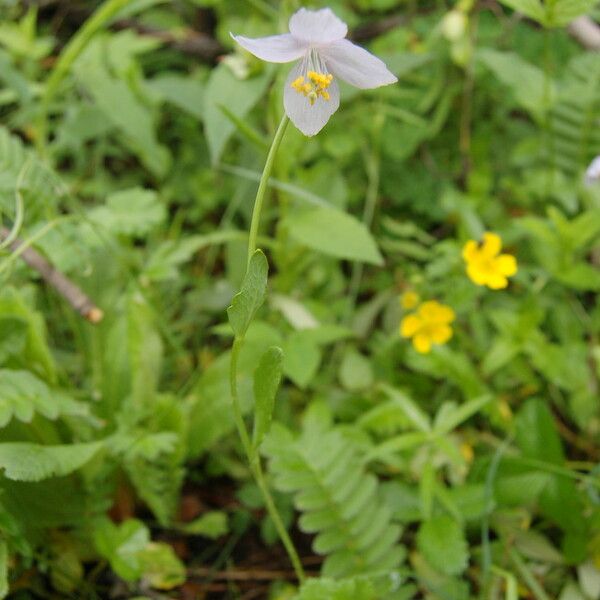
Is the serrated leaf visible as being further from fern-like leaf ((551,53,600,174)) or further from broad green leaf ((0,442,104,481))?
fern-like leaf ((551,53,600,174))

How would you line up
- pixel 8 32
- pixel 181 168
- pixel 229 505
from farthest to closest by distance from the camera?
pixel 181 168
pixel 8 32
pixel 229 505

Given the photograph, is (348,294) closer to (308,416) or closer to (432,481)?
(308,416)

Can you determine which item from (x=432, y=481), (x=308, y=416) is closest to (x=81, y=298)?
(x=308, y=416)

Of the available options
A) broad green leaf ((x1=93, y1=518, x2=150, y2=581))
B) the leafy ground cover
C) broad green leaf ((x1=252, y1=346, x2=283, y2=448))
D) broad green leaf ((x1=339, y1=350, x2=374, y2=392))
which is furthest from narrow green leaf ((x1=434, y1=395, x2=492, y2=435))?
broad green leaf ((x1=93, y1=518, x2=150, y2=581))

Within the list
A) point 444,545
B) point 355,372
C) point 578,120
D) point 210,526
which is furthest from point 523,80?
point 210,526

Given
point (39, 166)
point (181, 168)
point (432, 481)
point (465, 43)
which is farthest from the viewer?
point (181, 168)

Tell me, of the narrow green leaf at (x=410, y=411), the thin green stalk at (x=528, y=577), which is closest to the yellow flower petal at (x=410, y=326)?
the narrow green leaf at (x=410, y=411)

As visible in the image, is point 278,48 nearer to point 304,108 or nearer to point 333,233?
point 304,108
